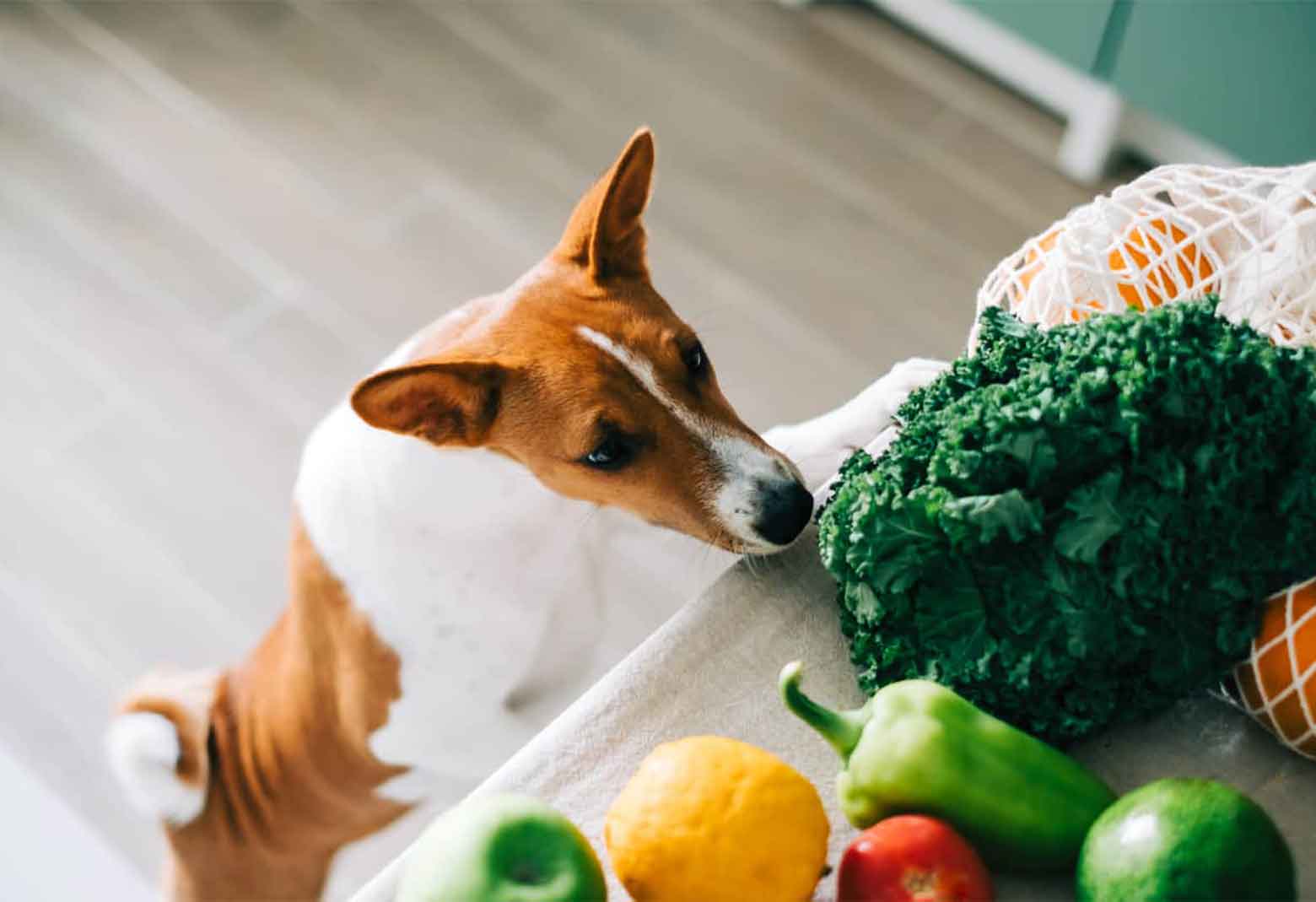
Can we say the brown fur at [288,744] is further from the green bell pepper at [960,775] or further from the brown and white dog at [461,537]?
the green bell pepper at [960,775]

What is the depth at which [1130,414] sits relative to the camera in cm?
81

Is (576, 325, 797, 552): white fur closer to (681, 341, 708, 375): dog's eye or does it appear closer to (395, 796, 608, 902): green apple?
(681, 341, 708, 375): dog's eye

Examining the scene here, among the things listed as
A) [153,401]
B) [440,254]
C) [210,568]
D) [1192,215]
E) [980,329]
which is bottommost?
[210,568]

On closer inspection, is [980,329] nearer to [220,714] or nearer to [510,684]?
[510,684]

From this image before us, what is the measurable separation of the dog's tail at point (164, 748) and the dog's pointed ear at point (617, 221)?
2.15 feet

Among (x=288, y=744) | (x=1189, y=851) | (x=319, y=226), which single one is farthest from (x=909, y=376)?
(x=319, y=226)

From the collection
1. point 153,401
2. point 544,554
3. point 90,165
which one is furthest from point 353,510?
point 90,165

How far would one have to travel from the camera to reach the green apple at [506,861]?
74 cm

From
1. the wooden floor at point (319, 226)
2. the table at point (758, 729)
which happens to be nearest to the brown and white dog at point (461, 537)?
the table at point (758, 729)

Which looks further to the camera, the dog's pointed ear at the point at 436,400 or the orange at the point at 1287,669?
the dog's pointed ear at the point at 436,400

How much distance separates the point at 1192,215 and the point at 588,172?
1.44 m

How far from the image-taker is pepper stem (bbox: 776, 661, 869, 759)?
31.2 inches

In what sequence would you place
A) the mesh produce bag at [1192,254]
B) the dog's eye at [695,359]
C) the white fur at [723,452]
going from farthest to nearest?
the dog's eye at [695,359] → the white fur at [723,452] → the mesh produce bag at [1192,254]

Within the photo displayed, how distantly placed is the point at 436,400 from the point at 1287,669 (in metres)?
0.71
